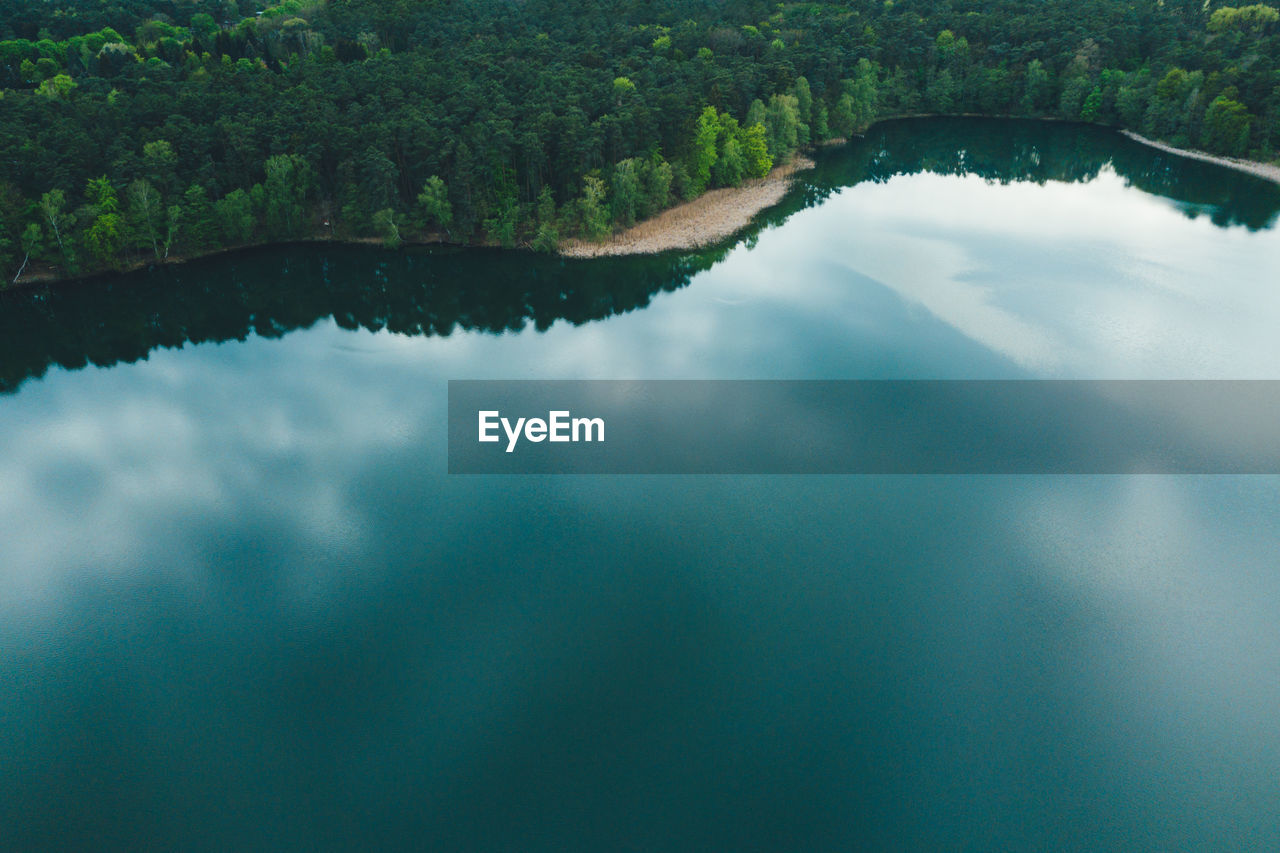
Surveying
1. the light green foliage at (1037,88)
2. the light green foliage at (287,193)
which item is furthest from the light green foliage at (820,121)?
the light green foliage at (287,193)

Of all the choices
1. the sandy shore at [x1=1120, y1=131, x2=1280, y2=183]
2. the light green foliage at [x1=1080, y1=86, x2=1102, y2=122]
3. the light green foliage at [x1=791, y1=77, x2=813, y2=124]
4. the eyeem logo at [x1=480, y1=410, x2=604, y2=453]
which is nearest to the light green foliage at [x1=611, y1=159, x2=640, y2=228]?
the eyeem logo at [x1=480, y1=410, x2=604, y2=453]

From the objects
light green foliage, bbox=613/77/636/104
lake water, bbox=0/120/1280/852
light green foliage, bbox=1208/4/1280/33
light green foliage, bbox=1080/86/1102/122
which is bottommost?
lake water, bbox=0/120/1280/852

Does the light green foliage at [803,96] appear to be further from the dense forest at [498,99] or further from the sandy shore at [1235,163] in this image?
the sandy shore at [1235,163]

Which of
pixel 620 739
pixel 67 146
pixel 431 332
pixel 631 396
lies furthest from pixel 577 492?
pixel 67 146

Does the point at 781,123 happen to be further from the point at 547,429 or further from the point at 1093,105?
the point at 547,429

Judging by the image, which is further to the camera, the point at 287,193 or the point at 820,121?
the point at 820,121

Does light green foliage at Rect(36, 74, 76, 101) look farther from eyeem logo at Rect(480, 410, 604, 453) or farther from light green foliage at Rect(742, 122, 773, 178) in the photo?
light green foliage at Rect(742, 122, 773, 178)

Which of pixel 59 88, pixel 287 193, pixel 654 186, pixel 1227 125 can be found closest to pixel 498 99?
pixel 654 186
